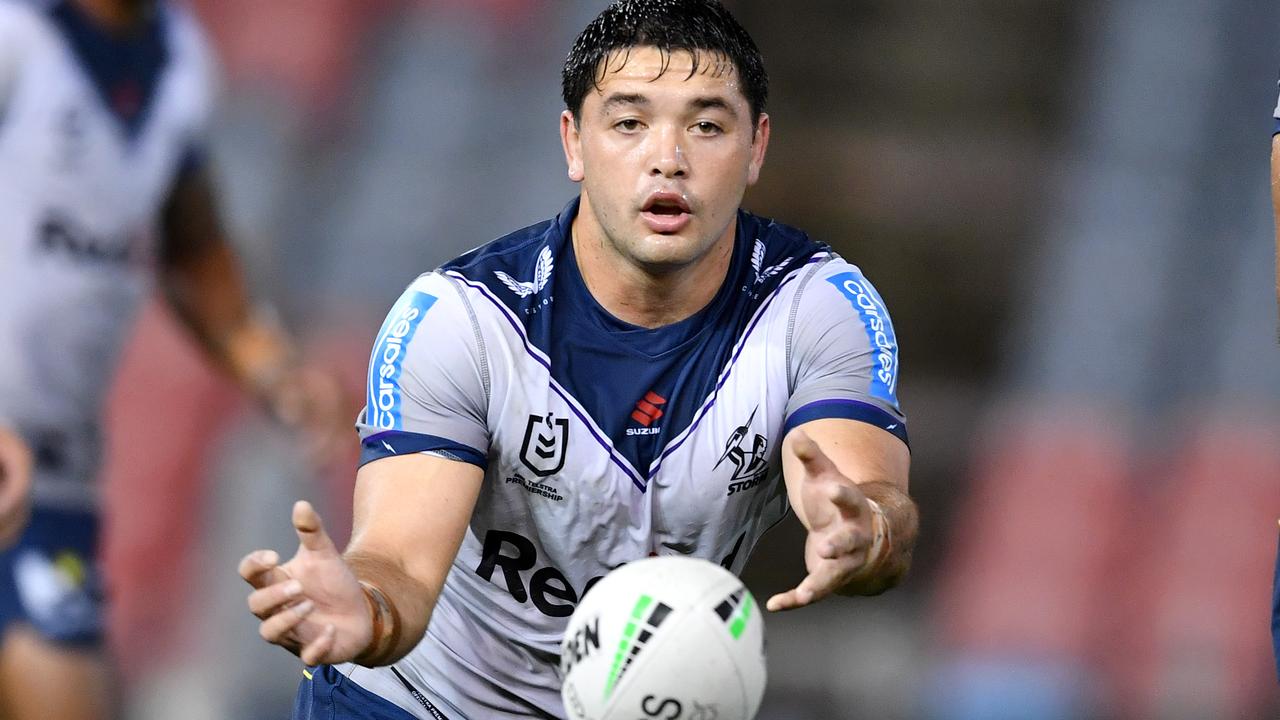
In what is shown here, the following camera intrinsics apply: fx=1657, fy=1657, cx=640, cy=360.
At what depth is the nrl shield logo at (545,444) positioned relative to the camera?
3656 millimetres

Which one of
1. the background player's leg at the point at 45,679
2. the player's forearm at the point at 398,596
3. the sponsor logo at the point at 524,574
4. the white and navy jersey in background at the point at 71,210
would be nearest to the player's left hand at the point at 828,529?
the player's forearm at the point at 398,596

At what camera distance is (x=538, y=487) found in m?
3.70

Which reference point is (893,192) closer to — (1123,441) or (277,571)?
(1123,441)

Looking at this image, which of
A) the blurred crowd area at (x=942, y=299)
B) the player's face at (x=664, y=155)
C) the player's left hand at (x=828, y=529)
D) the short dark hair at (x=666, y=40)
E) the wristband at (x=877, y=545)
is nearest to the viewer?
the player's left hand at (x=828, y=529)

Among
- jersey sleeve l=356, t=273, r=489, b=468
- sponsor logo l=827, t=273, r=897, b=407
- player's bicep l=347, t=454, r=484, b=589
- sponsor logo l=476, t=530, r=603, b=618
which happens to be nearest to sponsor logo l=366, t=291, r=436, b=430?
jersey sleeve l=356, t=273, r=489, b=468

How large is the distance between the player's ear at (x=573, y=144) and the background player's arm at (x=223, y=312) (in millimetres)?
3293

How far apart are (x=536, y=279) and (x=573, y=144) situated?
343 millimetres

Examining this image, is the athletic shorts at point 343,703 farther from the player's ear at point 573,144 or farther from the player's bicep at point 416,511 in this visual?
the player's ear at point 573,144

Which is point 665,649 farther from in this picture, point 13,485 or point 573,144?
point 13,485

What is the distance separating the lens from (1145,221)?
34.6ft

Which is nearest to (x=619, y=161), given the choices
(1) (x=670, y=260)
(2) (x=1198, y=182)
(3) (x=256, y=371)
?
(1) (x=670, y=260)

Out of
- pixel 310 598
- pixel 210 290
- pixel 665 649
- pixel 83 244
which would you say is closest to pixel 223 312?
pixel 210 290

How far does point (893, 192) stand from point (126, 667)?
5.73 metres

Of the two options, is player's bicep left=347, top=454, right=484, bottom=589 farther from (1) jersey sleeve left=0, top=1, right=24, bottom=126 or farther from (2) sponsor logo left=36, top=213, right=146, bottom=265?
(1) jersey sleeve left=0, top=1, right=24, bottom=126
